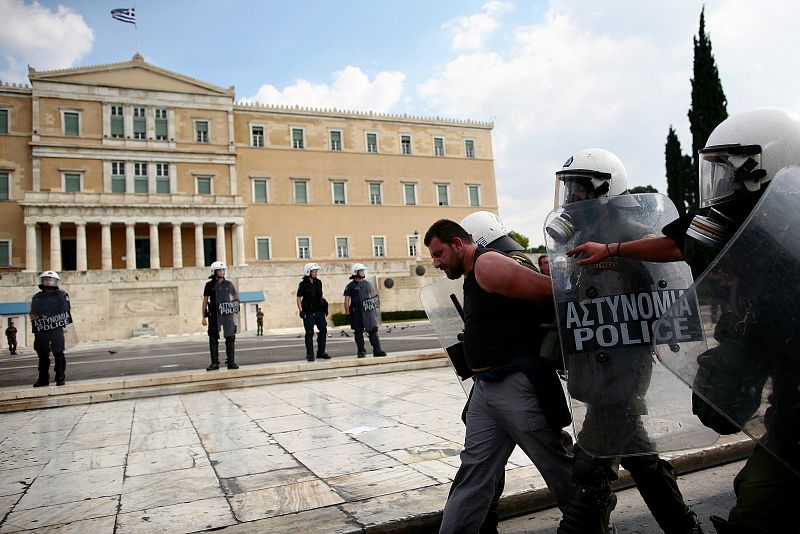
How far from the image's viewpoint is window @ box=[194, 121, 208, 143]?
1699 inches

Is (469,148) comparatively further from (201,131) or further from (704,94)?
(704,94)

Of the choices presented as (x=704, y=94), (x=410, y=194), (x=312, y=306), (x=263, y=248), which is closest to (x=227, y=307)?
(x=312, y=306)

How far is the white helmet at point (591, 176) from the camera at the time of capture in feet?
8.43

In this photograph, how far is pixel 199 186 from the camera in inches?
1687

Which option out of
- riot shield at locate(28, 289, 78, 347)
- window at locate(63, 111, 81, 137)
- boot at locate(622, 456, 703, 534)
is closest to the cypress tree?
riot shield at locate(28, 289, 78, 347)

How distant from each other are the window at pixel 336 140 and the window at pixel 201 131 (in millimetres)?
9736

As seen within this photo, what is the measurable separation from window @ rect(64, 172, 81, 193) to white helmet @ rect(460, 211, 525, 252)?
43113 mm

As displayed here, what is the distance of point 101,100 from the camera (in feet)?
133

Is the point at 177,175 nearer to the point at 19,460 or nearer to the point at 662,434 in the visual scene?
the point at 19,460

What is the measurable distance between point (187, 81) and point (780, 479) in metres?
46.8

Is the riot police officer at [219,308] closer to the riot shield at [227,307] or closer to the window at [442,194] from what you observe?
the riot shield at [227,307]

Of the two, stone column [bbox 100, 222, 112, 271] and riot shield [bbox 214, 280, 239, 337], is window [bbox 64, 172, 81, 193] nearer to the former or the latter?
stone column [bbox 100, 222, 112, 271]

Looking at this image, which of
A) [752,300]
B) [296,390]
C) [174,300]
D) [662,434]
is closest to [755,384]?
[752,300]

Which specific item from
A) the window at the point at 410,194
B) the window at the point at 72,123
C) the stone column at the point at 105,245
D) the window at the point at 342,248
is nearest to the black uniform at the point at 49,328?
the stone column at the point at 105,245
